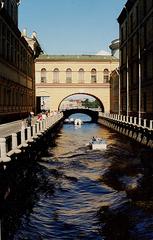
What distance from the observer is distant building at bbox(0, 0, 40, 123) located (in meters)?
48.7

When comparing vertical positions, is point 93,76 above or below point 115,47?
below

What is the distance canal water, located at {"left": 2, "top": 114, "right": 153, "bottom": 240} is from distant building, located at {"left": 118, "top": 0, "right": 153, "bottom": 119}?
18794mm

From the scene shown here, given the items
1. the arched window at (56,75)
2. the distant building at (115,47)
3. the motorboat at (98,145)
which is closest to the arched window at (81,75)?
the arched window at (56,75)

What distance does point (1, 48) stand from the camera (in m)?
47.5

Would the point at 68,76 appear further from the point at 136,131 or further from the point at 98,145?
the point at 98,145

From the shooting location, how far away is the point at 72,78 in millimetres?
101812

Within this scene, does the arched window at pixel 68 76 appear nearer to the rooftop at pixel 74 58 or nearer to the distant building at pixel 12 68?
the rooftop at pixel 74 58

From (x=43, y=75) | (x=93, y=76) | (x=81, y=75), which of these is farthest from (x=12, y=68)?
(x=93, y=76)

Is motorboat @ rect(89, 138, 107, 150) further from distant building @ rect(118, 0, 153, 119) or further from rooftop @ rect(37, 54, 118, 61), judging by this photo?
rooftop @ rect(37, 54, 118, 61)

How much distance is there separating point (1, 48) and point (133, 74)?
2241cm

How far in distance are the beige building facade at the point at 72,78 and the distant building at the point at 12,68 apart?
20.1 metres

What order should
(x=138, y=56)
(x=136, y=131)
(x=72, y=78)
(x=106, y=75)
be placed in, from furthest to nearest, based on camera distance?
(x=106, y=75), (x=72, y=78), (x=138, y=56), (x=136, y=131)

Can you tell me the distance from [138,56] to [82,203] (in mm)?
40508

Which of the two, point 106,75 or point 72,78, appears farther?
point 106,75
